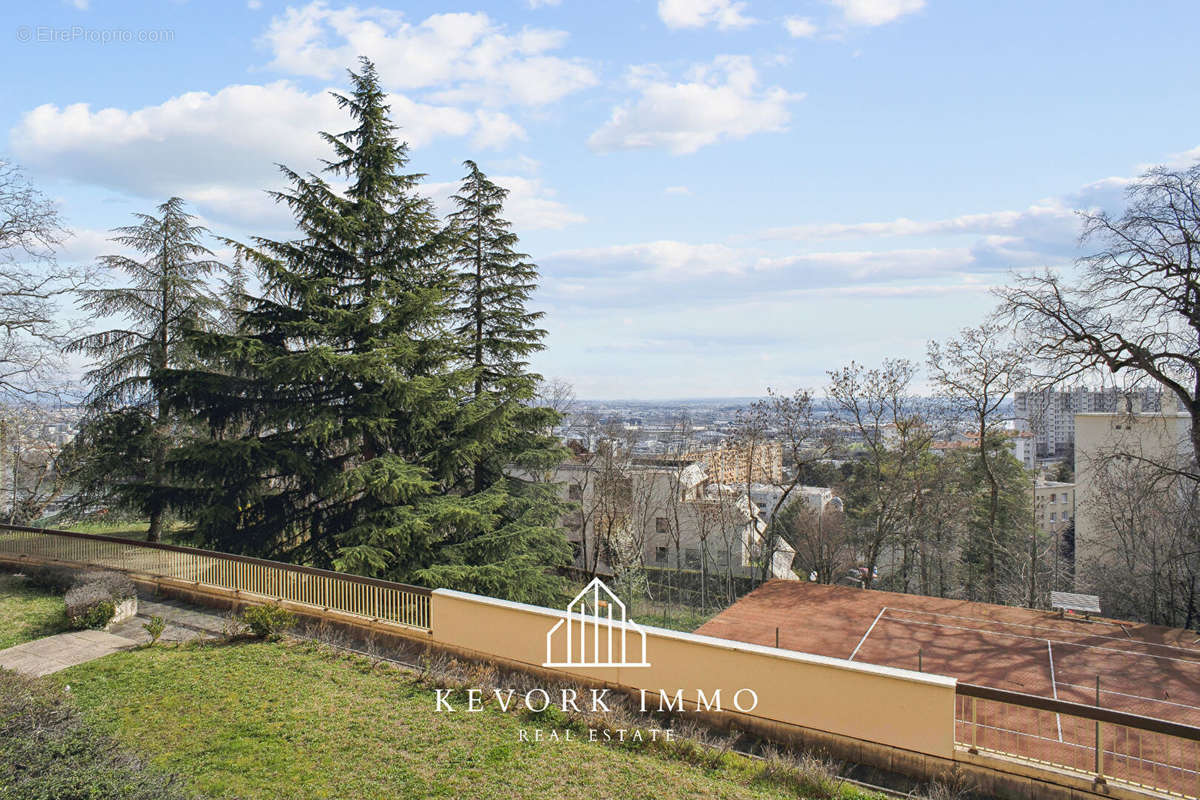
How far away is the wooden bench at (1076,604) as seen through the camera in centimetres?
1477

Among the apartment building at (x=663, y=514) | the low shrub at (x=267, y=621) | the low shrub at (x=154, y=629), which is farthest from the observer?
the apartment building at (x=663, y=514)

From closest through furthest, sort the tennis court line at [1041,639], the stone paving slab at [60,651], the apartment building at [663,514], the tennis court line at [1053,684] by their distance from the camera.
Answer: the tennis court line at [1053,684] < the stone paving slab at [60,651] < the tennis court line at [1041,639] < the apartment building at [663,514]

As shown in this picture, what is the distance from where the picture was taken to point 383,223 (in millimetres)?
15859

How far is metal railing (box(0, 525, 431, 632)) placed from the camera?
381 inches

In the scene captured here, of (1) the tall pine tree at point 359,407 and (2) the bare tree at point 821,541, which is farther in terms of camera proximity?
(2) the bare tree at point 821,541

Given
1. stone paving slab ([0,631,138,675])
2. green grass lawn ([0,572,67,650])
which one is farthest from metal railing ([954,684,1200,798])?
green grass lawn ([0,572,67,650])

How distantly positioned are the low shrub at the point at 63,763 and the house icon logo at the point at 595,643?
4.03 meters

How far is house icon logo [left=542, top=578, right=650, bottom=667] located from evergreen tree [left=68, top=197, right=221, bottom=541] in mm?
11346

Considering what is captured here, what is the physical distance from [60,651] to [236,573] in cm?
256

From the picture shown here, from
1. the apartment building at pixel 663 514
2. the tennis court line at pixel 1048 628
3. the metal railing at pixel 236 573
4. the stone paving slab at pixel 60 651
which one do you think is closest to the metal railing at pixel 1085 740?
the tennis court line at pixel 1048 628

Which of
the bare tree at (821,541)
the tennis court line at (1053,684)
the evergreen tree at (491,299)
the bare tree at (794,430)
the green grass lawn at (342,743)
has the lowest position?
the bare tree at (821,541)

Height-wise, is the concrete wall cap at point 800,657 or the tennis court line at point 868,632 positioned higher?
the concrete wall cap at point 800,657

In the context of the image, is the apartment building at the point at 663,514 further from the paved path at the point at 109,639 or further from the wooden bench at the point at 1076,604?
the paved path at the point at 109,639

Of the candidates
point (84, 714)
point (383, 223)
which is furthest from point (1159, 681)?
point (383, 223)
